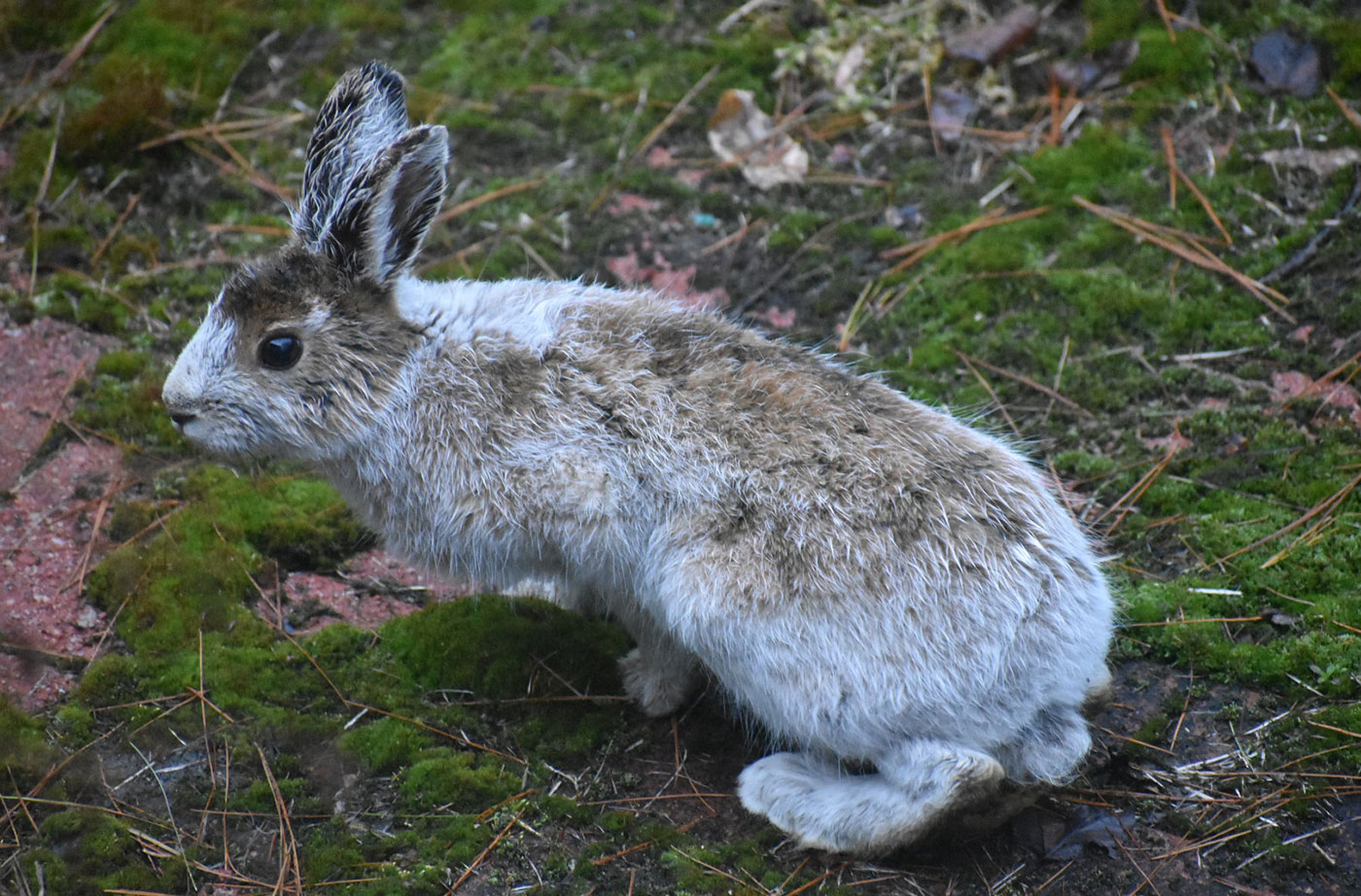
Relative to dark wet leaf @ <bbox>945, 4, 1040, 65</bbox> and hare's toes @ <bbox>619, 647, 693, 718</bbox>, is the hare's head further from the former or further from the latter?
dark wet leaf @ <bbox>945, 4, 1040, 65</bbox>

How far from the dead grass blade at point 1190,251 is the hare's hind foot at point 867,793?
3576mm

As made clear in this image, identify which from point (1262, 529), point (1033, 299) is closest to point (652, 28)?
point (1033, 299)

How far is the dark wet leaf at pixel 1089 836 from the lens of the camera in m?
4.21

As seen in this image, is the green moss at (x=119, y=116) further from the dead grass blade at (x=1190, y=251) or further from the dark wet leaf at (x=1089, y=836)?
the dark wet leaf at (x=1089, y=836)

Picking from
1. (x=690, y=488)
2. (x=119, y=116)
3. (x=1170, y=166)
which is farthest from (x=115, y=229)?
(x=1170, y=166)

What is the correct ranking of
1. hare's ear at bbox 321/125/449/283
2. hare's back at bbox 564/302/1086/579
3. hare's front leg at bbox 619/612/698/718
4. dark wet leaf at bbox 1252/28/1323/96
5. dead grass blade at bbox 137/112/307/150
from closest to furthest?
1. hare's back at bbox 564/302/1086/579
2. hare's ear at bbox 321/125/449/283
3. hare's front leg at bbox 619/612/698/718
4. dark wet leaf at bbox 1252/28/1323/96
5. dead grass blade at bbox 137/112/307/150

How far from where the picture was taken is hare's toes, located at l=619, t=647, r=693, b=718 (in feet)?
16.0

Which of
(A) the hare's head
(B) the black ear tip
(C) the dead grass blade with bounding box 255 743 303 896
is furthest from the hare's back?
(C) the dead grass blade with bounding box 255 743 303 896

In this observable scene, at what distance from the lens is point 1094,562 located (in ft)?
14.6

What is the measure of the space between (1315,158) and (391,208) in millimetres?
5360

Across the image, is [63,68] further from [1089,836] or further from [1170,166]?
[1089,836]

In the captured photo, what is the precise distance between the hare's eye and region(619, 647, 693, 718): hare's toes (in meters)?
1.89

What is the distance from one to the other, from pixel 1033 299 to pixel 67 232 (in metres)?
5.67

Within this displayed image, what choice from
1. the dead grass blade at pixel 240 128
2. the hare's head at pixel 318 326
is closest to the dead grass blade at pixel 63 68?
the dead grass blade at pixel 240 128
